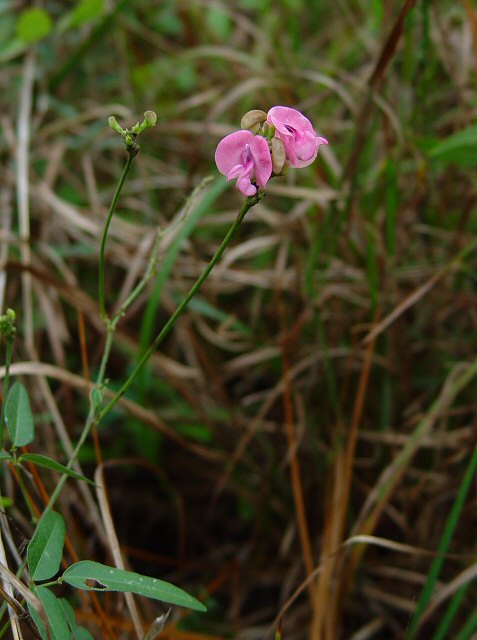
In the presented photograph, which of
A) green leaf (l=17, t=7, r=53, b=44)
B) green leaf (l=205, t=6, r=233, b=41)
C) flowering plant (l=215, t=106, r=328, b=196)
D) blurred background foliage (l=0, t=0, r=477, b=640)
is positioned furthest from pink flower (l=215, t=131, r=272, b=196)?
green leaf (l=205, t=6, r=233, b=41)

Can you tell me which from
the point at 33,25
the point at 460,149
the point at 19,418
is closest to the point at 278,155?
the point at 19,418

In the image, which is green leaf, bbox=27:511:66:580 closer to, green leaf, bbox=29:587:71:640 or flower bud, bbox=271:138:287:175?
green leaf, bbox=29:587:71:640

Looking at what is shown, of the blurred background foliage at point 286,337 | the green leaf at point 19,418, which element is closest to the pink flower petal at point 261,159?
the green leaf at point 19,418

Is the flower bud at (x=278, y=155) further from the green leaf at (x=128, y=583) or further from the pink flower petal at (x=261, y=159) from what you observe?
the green leaf at (x=128, y=583)

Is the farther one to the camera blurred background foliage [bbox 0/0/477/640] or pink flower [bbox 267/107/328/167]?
blurred background foliage [bbox 0/0/477/640]

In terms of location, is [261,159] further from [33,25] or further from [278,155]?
[33,25]

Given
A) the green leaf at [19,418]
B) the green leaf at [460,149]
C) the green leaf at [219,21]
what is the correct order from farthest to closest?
the green leaf at [219,21] < the green leaf at [460,149] < the green leaf at [19,418]
